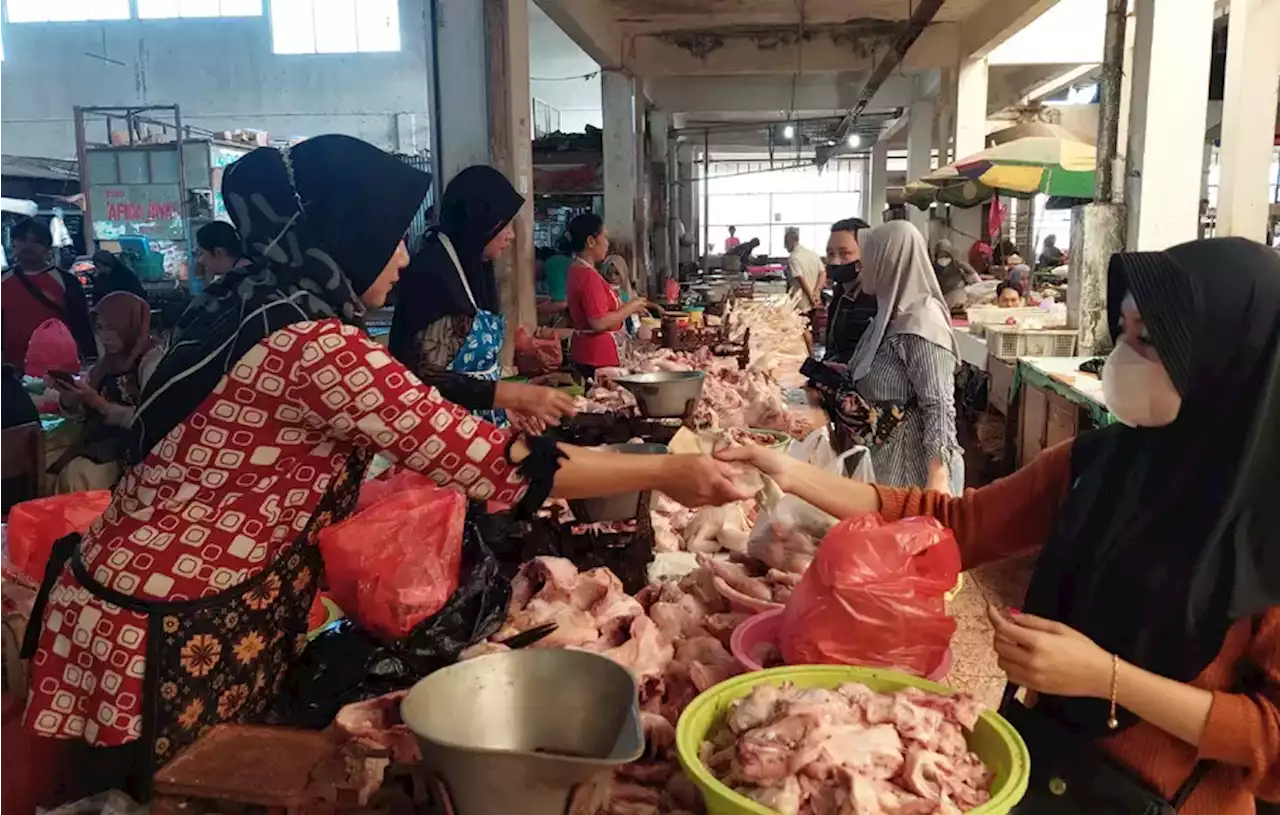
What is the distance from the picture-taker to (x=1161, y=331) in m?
1.52

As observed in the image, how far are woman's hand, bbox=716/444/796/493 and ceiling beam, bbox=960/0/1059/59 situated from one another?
8.94m

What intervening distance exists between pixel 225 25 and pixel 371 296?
22.3m

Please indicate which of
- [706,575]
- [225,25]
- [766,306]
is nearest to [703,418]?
[706,575]

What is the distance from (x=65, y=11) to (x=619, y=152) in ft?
50.9

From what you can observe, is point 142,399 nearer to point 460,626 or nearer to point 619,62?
point 460,626

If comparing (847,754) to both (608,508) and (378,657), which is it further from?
(608,508)

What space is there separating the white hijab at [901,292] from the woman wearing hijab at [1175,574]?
2378 millimetres

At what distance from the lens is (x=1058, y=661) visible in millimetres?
1445

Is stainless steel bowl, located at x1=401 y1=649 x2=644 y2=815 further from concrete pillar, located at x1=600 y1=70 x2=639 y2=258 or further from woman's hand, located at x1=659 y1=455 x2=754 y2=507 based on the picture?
concrete pillar, located at x1=600 y1=70 x2=639 y2=258

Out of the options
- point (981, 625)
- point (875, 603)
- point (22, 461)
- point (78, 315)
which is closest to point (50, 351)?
point (78, 315)

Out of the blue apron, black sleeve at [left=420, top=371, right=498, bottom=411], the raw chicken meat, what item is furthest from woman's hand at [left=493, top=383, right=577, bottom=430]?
the raw chicken meat

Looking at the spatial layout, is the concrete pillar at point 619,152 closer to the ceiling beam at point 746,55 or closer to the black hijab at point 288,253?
the ceiling beam at point 746,55

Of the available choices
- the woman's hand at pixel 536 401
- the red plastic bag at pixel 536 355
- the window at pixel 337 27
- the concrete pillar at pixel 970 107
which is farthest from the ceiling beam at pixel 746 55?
the woman's hand at pixel 536 401

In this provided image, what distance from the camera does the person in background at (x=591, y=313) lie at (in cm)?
637
